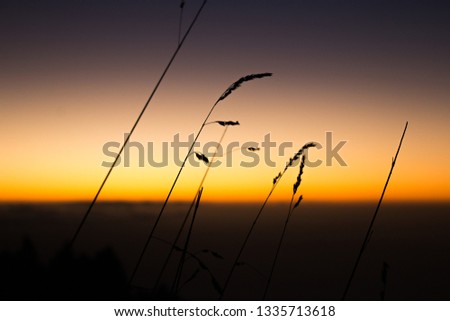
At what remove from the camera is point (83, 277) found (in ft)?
6.21

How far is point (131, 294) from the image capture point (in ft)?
5.60

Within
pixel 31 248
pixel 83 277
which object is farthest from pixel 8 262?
pixel 83 277

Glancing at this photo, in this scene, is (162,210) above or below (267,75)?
below

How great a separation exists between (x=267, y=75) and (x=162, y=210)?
61 centimetres
